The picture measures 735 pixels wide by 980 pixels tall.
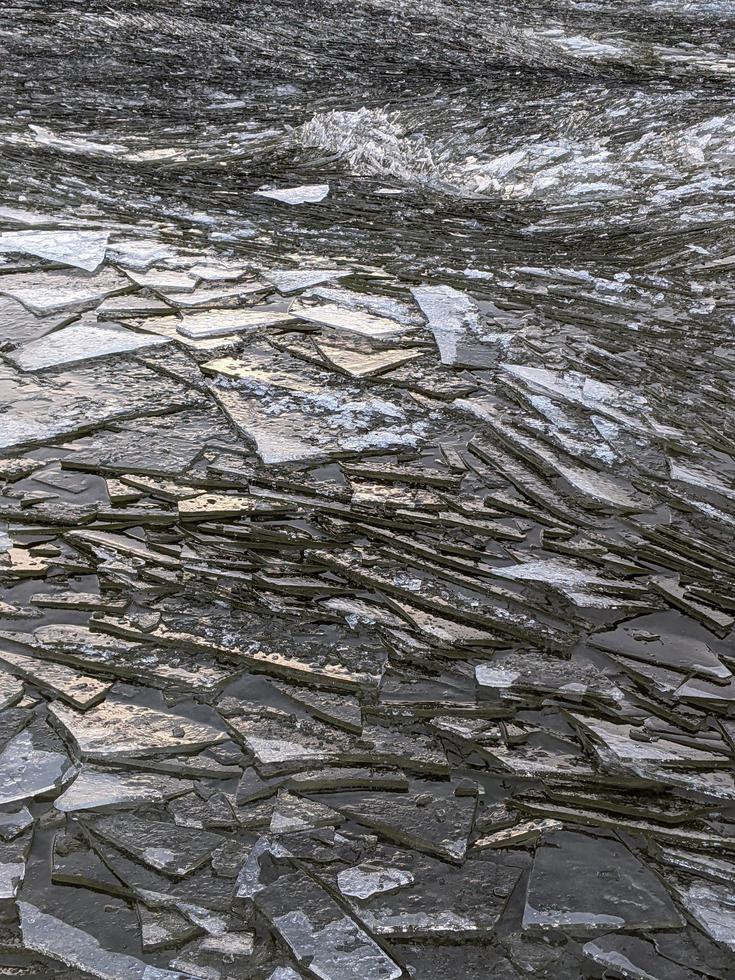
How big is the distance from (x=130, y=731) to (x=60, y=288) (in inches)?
87.8

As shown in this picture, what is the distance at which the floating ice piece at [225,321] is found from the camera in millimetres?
3396

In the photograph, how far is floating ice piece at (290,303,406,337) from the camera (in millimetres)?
3490

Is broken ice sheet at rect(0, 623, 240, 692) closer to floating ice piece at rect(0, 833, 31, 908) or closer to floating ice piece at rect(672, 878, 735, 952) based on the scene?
floating ice piece at rect(0, 833, 31, 908)

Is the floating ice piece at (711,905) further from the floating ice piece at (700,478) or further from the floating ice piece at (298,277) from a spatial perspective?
the floating ice piece at (298,277)

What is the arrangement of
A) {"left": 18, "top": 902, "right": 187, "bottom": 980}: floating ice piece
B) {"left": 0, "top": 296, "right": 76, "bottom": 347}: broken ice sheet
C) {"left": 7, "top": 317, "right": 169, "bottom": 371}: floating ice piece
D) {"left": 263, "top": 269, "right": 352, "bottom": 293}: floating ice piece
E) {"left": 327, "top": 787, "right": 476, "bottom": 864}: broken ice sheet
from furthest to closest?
{"left": 263, "top": 269, "right": 352, "bottom": 293}: floating ice piece < {"left": 0, "top": 296, "right": 76, "bottom": 347}: broken ice sheet < {"left": 7, "top": 317, "right": 169, "bottom": 371}: floating ice piece < {"left": 327, "top": 787, "right": 476, "bottom": 864}: broken ice sheet < {"left": 18, "top": 902, "right": 187, "bottom": 980}: floating ice piece

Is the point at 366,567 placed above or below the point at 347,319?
below

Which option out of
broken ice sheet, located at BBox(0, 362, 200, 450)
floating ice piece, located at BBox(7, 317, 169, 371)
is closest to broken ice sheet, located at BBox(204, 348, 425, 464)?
broken ice sheet, located at BBox(0, 362, 200, 450)

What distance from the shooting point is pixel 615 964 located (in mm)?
1515

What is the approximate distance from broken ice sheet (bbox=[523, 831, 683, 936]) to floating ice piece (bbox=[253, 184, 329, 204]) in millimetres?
3675

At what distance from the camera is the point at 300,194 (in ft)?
15.8

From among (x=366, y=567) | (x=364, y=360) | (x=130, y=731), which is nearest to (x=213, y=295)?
(x=364, y=360)

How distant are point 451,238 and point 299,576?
2533 mm

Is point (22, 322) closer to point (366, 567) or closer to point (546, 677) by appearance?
point (366, 567)

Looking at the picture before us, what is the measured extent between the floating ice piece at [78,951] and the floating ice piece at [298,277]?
8.73ft
